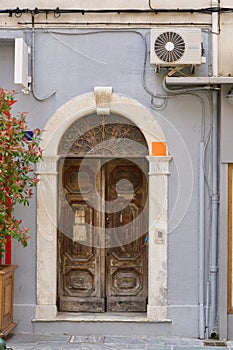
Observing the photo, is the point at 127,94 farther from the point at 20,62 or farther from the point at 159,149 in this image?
the point at 20,62

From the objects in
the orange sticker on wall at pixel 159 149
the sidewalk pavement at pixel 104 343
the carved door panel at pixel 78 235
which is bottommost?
the sidewalk pavement at pixel 104 343

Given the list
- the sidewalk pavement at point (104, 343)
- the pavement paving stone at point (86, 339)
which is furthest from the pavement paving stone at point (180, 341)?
the pavement paving stone at point (86, 339)

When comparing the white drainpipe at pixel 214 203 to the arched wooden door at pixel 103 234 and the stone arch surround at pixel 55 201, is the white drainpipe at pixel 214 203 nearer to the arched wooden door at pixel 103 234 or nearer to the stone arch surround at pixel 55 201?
the stone arch surround at pixel 55 201

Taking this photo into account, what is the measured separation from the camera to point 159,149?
9.02 meters

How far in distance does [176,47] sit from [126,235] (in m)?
2.80

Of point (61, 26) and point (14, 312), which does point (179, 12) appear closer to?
point (61, 26)

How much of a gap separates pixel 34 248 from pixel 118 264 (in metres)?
1.28

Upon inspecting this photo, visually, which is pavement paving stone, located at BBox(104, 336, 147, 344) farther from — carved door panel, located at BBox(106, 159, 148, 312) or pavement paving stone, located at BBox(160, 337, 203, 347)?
carved door panel, located at BBox(106, 159, 148, 312)

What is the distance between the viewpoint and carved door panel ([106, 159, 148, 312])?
9.43 metres

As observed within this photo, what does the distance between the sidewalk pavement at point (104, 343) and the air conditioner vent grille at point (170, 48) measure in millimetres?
3806

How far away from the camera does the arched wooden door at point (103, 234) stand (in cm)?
942

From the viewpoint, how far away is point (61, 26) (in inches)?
356

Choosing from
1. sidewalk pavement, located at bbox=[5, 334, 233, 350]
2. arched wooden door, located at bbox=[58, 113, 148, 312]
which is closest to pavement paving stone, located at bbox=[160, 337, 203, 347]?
sidewalk pavement, located at bbox=[5, 334, 233, 350]

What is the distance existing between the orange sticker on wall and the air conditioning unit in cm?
111
